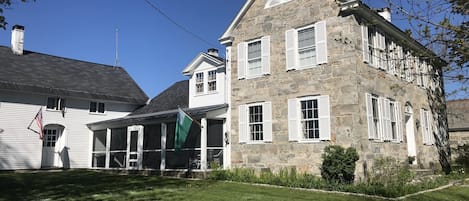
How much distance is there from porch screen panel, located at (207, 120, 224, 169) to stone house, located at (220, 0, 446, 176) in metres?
0.59

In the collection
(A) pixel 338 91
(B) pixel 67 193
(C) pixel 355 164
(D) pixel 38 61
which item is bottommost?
(B) pixel 67 193

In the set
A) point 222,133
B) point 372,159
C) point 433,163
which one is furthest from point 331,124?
point 433,163

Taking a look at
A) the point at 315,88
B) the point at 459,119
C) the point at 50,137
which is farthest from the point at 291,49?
the point at 459,119

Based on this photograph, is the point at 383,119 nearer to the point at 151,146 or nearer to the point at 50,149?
the point at 151,146

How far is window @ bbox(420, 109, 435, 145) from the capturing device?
17750mm

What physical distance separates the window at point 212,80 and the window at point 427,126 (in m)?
9.95

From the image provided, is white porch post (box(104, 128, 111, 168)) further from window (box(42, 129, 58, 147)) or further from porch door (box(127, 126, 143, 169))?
window (box(42, 129, 58, 147))

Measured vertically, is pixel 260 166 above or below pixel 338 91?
below

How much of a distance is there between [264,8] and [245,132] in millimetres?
5394

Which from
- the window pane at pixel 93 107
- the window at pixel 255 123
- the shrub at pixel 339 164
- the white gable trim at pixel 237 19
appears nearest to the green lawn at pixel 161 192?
the shrub at pixel 339 164

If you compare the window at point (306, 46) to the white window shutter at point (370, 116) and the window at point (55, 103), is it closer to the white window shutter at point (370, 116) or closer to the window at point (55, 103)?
the white window shutter at point (370, 116)

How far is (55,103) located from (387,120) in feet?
57.1

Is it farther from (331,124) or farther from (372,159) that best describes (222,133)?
(372,159)

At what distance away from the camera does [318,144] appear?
13.5 metres
